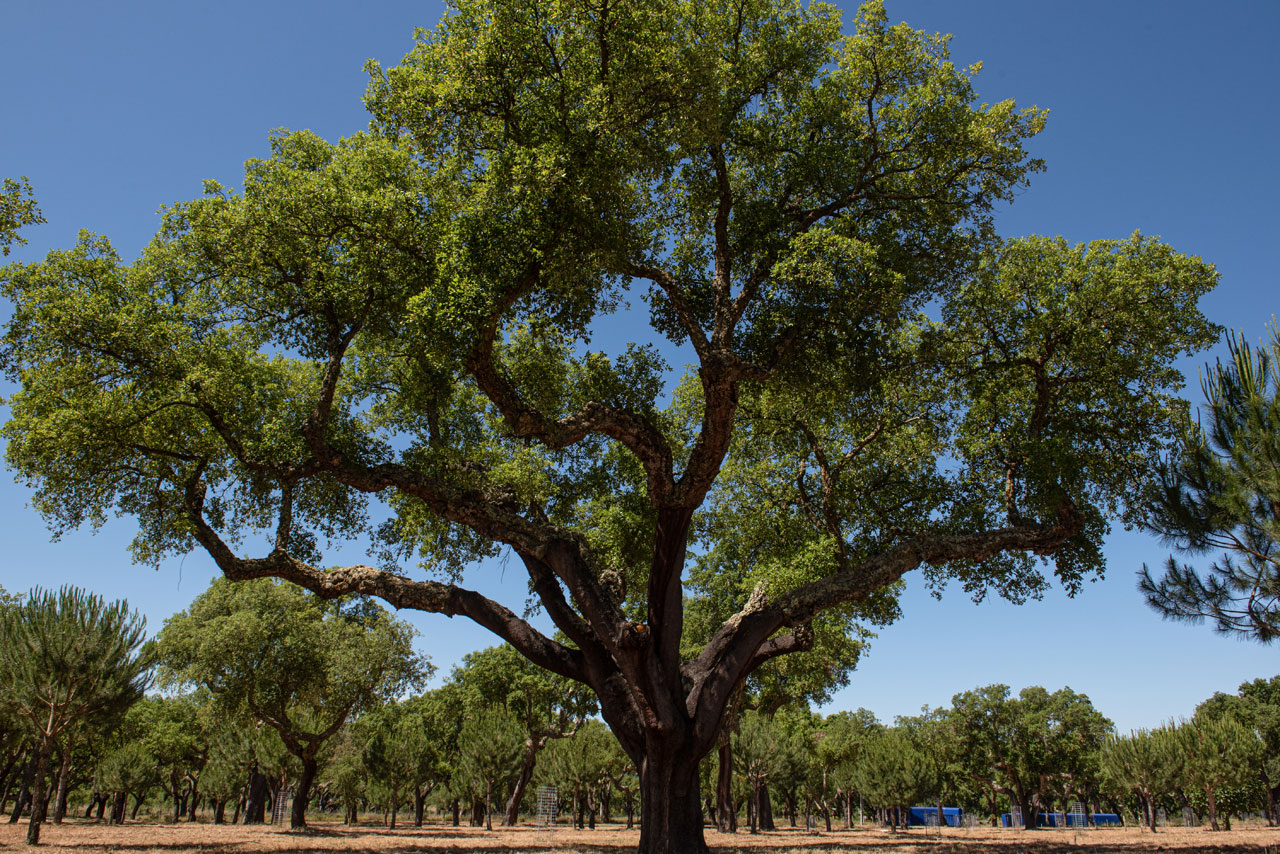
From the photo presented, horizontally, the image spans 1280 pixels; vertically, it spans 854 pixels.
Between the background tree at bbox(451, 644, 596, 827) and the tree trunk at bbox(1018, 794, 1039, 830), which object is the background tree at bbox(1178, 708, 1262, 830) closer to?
the tree trunk at bbox(1018, 794, 1039, 830)

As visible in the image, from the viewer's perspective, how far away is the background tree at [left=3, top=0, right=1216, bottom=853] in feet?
35.2

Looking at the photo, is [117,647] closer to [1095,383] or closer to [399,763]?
[1095,383]

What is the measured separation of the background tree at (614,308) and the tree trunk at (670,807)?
40 millimetres

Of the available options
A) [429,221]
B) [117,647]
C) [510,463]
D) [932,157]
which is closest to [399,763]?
[117,647]

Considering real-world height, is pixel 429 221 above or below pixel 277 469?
above

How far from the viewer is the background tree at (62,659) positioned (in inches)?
683

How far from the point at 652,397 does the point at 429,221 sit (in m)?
5.45

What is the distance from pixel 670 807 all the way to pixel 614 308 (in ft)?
29.0

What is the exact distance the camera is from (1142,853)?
15.6 meters

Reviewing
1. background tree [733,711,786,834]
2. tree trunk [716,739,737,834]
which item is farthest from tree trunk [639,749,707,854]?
background tree [733,711,786,834]

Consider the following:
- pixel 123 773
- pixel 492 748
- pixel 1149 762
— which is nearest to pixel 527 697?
pixel 492 748

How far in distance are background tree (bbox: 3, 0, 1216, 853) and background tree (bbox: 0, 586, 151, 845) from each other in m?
6.50

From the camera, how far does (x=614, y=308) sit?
1270 centimetres

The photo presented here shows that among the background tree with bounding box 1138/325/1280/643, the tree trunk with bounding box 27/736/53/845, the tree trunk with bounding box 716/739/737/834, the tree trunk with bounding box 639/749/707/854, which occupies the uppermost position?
the background tree with bounding box 1138/325/1280/643
